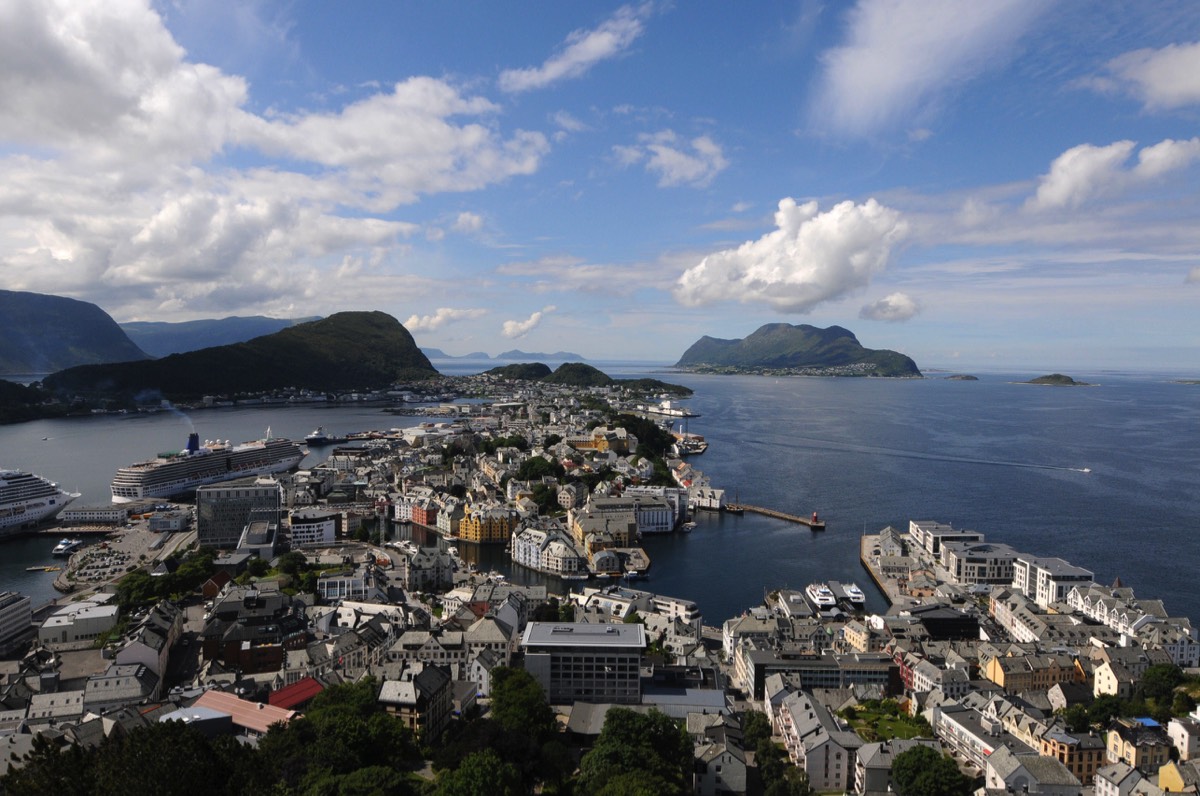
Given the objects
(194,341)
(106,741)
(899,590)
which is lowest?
(899,590)

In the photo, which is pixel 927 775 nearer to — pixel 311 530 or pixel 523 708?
pixel 523 708

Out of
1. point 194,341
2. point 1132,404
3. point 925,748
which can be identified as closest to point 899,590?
point 925,748

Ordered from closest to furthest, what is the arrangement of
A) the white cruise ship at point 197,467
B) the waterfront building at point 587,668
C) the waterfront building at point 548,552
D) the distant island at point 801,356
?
1. the waterfront building at point 587,668
2. the waterfront building at point 548,552
3. the white cruise ship at point 197,467
4. the distant island at point 801,356

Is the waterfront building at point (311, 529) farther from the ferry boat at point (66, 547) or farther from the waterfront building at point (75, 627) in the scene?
the waterfront building at point (75, 627)

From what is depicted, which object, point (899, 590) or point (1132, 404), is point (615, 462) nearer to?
point (899, 590)

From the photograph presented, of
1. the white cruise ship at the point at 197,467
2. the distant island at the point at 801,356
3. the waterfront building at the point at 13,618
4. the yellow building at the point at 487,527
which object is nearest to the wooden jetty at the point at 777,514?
the yellow building at the point at 487,527

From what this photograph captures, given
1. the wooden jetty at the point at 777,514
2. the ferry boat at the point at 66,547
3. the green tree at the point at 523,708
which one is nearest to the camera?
the green tree at the point at 523,708

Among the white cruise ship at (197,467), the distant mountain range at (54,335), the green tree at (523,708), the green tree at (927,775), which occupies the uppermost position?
the distant mountain range at (54,335)
